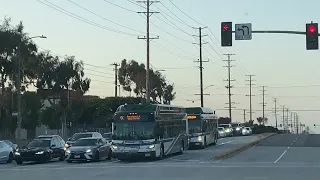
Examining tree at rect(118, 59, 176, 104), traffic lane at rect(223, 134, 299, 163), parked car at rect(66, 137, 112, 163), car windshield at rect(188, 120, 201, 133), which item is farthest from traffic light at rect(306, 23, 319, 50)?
tree at rect(118, 59, 176, 104)

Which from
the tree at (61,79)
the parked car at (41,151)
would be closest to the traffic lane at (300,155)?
the parked car at (41,151)

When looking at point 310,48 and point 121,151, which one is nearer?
point 310,48

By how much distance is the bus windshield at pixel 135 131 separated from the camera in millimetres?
33688

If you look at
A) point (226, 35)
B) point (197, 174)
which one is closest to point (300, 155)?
point (226, 35)

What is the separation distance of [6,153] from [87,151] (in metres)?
5.75

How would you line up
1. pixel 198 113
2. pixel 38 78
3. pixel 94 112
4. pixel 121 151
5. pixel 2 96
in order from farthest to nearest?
pixel 94 112 → pixel 38 78 → pixel 2 96 → pixel 198 113 → pixel 121 151

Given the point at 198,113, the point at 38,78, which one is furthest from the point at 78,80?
the point at 198,113

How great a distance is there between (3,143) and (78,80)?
3615cm

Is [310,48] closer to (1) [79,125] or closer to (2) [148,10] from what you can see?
(2) [148,10]

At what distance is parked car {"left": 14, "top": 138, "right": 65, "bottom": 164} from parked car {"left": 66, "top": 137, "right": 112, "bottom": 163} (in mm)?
1768

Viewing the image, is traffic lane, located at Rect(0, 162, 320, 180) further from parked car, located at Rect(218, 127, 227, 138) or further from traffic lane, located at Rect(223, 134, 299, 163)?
parked car, located at Rect(218, 127, 227, 138)

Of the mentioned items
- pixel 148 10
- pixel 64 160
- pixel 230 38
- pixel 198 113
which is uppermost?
pixel 148 10

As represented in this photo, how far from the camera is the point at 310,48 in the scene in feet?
89.7

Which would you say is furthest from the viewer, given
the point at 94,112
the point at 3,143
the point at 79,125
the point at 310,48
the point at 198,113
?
the point at 94,112
